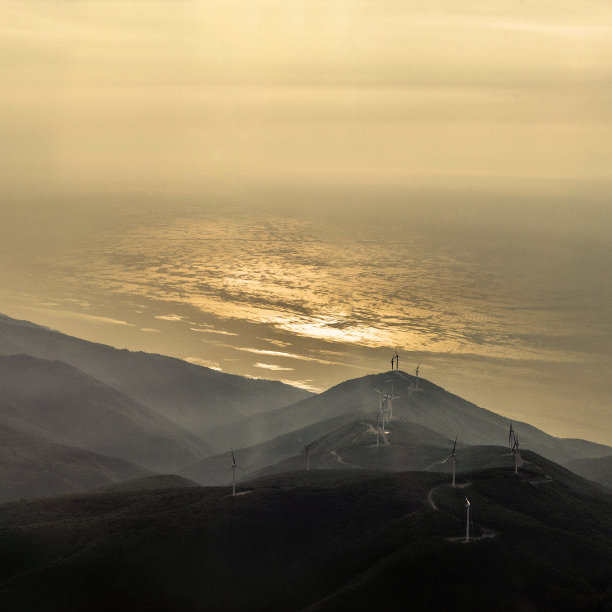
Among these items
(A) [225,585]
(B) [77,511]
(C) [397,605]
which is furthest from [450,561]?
(B) [77,511]

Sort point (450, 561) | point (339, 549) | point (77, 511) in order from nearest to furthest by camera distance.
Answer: point (450, 561)
point (339, 549)
point (77, 511)

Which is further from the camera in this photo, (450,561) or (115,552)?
(115,552)

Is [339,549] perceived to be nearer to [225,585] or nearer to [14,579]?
[225,585]

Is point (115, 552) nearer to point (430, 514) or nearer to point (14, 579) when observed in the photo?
point (14, 579)

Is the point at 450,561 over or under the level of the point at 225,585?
over

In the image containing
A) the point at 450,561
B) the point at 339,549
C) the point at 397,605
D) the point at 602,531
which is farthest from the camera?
the point at 602,531

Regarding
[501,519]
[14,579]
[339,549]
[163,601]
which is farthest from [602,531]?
[14,579]
